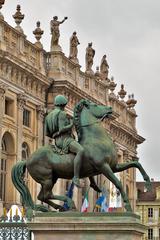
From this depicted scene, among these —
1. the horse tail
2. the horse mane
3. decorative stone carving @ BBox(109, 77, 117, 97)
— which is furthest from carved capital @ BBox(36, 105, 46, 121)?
the horse mane

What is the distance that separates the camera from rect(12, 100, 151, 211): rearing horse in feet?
50.1

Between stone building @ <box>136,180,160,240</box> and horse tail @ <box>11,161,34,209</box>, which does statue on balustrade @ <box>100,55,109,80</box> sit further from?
horse tail @ <box>11,161,34,209</box>

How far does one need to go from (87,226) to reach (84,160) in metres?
1.34

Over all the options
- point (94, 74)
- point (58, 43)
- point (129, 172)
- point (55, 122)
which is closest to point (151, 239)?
point (129, 172)

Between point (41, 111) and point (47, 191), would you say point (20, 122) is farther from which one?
point (47, 191)

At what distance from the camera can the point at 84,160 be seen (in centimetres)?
1527

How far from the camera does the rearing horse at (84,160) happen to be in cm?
1527

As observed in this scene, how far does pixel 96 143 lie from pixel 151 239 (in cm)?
9080

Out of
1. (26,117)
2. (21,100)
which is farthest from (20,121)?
(26,117)

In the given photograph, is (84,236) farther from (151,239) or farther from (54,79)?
(151,239)

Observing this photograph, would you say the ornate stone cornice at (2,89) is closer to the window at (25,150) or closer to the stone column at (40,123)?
the window at (25,150)

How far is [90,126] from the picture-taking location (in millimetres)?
15547

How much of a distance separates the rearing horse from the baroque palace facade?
3057 centimetres

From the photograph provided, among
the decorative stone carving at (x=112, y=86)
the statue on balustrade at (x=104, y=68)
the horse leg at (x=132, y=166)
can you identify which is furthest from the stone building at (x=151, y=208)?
the horse leg at (x=132, y=166)
